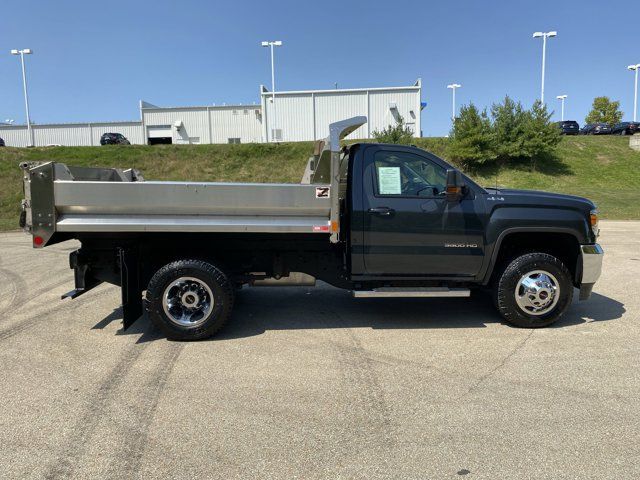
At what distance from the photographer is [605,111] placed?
228ft

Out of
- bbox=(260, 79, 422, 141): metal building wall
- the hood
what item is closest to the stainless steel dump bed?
the hood

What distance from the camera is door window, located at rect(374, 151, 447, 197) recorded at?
17.3 ft

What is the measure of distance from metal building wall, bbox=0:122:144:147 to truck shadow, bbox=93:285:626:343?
51717mm

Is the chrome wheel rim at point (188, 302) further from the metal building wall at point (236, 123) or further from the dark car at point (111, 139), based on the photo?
the metal building wall at point (236, 123)

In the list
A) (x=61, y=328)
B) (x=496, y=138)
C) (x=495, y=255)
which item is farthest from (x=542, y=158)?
(x=61, y=328)

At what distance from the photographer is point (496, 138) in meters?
31.6

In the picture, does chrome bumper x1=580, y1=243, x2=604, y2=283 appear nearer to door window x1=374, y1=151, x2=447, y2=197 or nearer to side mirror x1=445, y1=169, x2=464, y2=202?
side mirror x1=445, y1=169, x2=464, y2=202

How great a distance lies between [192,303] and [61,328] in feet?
5.85

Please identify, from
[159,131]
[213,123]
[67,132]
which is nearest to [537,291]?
[213,123]

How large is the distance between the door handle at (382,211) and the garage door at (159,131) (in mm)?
51771

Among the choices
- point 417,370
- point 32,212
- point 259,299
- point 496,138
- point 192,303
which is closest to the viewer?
point 417,370

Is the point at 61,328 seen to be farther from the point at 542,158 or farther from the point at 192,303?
the point at 542,158

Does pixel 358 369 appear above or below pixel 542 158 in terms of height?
below

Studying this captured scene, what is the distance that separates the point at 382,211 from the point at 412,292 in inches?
37.9
